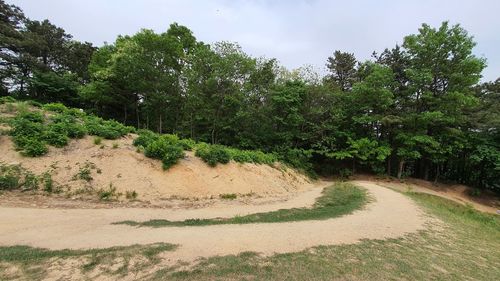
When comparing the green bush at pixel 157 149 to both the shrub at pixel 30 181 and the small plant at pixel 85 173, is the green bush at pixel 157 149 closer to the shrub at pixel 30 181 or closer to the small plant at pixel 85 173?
the small plant at pixel 85 173

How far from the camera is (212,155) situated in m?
16.2

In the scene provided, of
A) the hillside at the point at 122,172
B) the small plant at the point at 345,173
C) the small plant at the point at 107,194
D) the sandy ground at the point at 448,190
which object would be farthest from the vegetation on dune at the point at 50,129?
the sandy ground at the point at 448,190

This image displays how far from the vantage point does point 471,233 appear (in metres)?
10.5

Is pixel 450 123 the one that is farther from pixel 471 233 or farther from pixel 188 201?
pixel 188 201

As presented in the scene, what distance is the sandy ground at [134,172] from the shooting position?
12203mm

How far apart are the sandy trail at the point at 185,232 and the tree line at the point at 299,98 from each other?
654 inches

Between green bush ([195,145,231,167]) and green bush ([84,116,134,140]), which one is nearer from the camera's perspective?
green bush ([84,116,134,140])

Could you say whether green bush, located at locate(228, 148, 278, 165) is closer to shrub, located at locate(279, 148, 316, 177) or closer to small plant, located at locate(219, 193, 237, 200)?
shrub, located at locate(279, 148, 316, 177)

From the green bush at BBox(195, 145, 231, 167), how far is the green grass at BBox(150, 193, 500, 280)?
33.0ft

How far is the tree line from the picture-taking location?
26422 mm

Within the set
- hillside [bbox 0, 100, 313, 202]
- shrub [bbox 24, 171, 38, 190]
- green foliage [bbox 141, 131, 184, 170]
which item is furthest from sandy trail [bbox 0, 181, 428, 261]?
green foliage [bbox 141, 131, 184, 170]

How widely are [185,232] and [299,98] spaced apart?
22.2m

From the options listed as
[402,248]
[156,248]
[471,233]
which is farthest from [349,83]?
[156,248]

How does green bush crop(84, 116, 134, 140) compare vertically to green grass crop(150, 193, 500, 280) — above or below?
above
